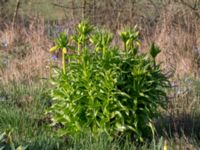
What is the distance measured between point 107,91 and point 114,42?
5.15 m

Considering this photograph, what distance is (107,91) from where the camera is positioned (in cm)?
473

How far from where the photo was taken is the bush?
475 cm

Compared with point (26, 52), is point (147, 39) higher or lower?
higher

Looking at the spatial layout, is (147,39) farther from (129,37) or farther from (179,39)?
(129,37)

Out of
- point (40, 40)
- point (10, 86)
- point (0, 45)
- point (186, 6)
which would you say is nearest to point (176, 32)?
point (186, 6)

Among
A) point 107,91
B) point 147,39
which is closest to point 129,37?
point 107,91

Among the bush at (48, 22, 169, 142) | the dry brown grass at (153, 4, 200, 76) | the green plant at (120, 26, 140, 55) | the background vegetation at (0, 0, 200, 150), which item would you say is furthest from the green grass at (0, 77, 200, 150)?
the dry brown grass at (153, 4, 200, 76)

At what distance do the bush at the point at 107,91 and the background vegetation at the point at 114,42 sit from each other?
150mm

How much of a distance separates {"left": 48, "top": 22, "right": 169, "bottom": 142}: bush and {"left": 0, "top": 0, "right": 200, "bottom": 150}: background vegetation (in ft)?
0.49

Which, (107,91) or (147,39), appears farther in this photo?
(147,39)

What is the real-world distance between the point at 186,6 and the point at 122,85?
683 centimetres

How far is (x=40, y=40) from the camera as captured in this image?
10555 mm

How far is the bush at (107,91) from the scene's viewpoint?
4.75 m

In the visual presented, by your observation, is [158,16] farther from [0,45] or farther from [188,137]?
[188,137]
